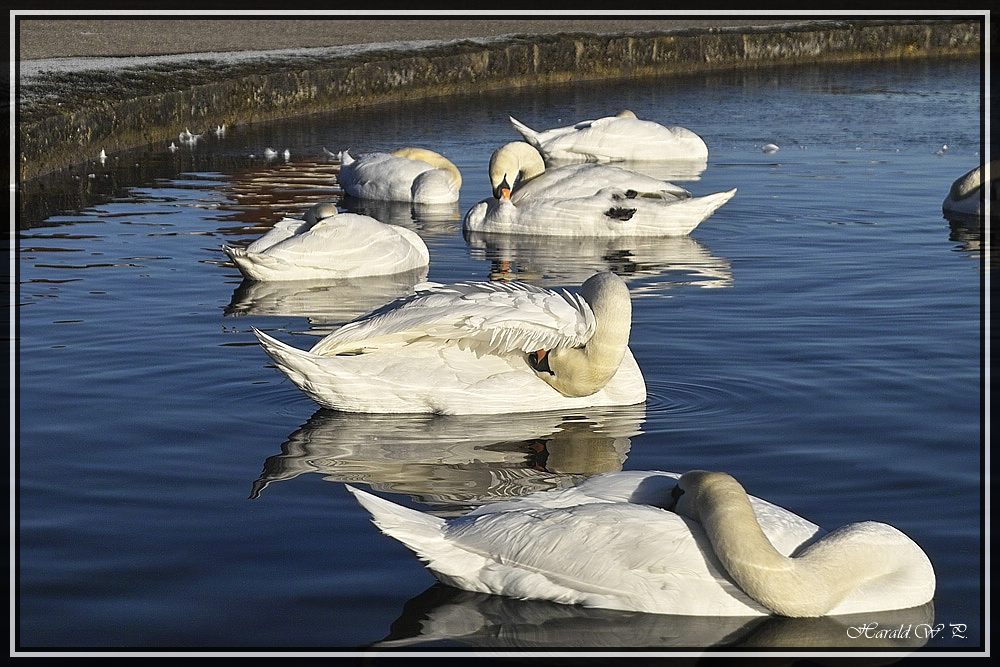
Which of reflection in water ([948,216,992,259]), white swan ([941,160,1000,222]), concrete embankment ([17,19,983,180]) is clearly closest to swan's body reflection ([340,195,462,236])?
concrete embankment ([17,19,983,180])

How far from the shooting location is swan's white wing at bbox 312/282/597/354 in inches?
265

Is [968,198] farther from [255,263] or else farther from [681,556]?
[681,556]

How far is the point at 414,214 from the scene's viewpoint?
566 inches

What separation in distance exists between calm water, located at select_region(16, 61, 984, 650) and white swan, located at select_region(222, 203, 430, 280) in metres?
0.15

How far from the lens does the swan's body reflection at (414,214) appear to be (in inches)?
539

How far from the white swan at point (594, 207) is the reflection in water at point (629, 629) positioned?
8.21m

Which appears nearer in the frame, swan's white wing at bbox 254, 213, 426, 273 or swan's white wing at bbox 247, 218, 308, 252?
swan's white wing at bbox 254, 213, 426, 273

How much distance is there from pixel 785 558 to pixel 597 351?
2615 millimetres

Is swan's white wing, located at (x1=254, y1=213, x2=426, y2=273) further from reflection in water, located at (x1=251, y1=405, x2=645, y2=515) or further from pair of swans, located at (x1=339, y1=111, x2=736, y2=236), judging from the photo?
reflection in water, located at (x1=251, y1=405, x2=645, y2=515)

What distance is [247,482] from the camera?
615cm

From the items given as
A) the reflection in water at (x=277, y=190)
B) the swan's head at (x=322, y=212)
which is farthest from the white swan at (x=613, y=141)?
the swan's head at (x=322, y=212)

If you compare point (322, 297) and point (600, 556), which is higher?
point (600, 556)

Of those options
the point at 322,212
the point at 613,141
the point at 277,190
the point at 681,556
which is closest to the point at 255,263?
the point at 322,212

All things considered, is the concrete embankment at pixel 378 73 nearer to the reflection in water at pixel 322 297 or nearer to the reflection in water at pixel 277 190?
the reflection in water at pixel 277 190
